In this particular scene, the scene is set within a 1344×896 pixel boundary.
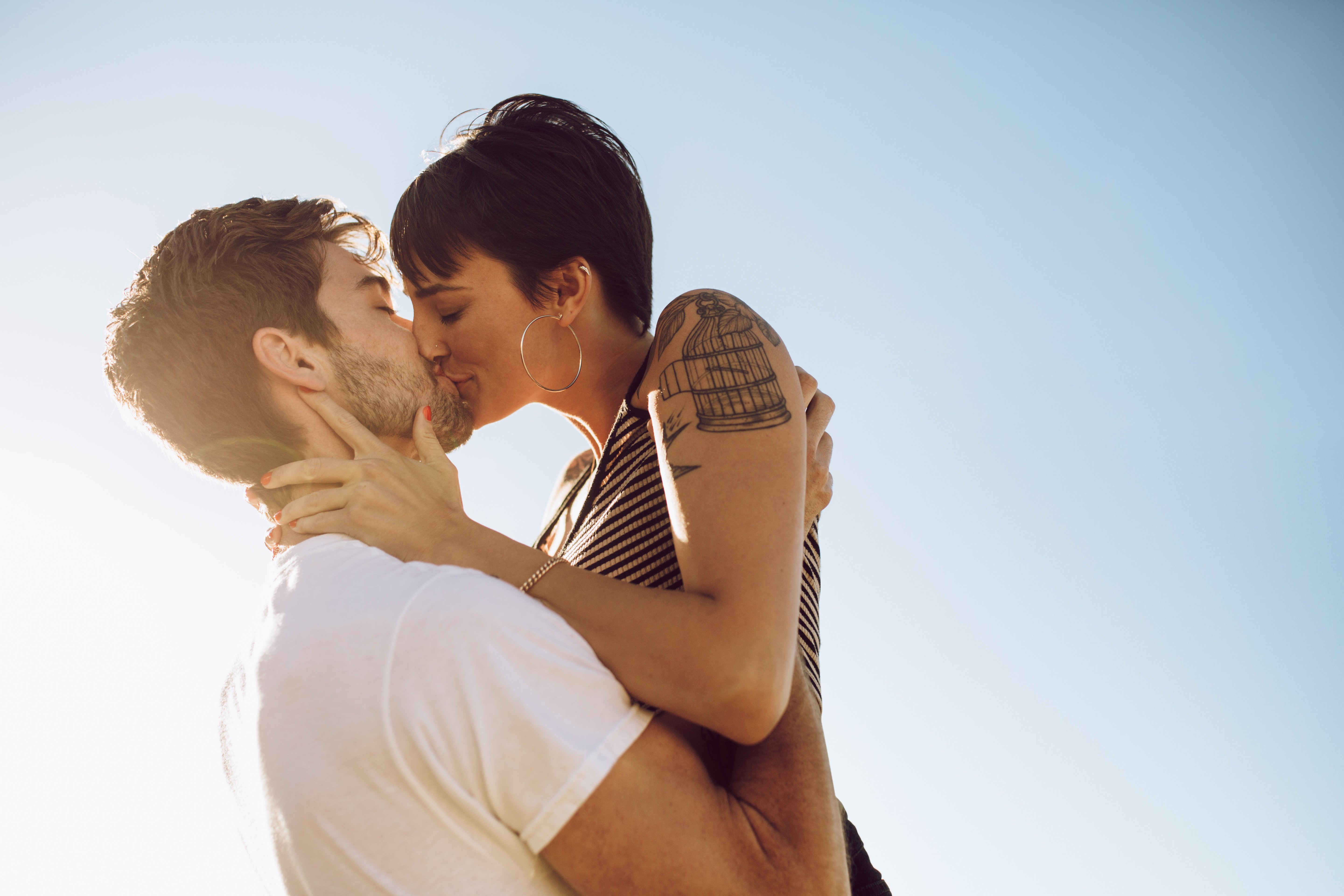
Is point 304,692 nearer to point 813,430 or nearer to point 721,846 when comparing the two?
point 721,846

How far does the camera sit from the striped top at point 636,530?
224cm

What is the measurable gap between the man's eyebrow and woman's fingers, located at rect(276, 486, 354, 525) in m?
1.02

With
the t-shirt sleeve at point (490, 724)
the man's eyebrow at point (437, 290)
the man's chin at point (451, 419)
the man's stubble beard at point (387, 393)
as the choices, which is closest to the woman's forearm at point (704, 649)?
the t-shirt sleeve at point (490, 724)

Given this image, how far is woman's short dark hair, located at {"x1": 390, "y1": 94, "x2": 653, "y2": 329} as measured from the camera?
111 inches

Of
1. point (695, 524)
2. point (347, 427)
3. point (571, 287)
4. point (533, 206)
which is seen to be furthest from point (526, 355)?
point (695, 524)

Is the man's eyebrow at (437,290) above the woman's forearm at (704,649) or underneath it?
above

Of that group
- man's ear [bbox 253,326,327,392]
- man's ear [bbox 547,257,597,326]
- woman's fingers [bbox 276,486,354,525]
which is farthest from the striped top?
man's ear [bbox 253,326,327,392]

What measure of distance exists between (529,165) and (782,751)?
2.05m

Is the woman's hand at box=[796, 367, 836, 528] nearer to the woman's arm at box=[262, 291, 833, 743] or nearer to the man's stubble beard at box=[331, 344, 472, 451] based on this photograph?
the woman's arm at box=[262, 291, 833, 743]

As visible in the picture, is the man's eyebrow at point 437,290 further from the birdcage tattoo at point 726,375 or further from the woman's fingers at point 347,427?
the birdcage tattoo at point 726,375

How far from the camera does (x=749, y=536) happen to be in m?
1.79

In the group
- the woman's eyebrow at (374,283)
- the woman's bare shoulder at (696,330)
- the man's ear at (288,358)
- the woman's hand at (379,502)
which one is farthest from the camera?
the woman's eyebrow at (374,283)

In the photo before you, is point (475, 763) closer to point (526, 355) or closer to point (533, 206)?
point (526, 355)

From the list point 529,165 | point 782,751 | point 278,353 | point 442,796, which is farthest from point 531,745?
point 529,165
